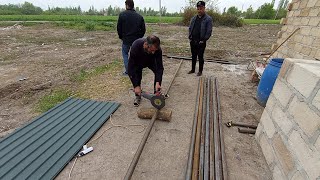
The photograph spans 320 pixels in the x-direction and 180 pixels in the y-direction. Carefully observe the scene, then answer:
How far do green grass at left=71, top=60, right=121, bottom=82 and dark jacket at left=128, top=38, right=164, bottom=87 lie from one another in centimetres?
253

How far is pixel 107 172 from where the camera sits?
8.86ft

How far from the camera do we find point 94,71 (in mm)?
6684

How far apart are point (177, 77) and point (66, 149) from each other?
13.1 ft

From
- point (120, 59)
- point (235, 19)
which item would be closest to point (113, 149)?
point (120, 59)

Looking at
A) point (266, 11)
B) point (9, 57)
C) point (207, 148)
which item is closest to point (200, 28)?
point (207, 148)

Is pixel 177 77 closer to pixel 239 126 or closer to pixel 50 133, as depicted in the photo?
pixel 239 126

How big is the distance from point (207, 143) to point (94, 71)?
4.79m

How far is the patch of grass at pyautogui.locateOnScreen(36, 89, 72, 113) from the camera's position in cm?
431

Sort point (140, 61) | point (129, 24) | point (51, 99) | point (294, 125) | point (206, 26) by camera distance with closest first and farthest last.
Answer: point (294, 125) → point (140, 61) → point (51, 99) → point (129, 24) → point (206, 26)

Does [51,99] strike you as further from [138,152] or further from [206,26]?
[206,26]

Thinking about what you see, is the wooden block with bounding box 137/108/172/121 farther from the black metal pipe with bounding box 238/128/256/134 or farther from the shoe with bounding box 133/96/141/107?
the black metal pipe with bounding box 238/128/256/134

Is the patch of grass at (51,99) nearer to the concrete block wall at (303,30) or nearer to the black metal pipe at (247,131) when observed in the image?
the black metal pipe at (247,131)

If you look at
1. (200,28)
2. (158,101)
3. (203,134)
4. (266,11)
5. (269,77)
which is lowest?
(266,11)

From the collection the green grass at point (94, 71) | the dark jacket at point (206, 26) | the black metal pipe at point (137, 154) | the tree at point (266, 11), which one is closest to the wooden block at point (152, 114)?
the black metal pipe at point (137, 154)
